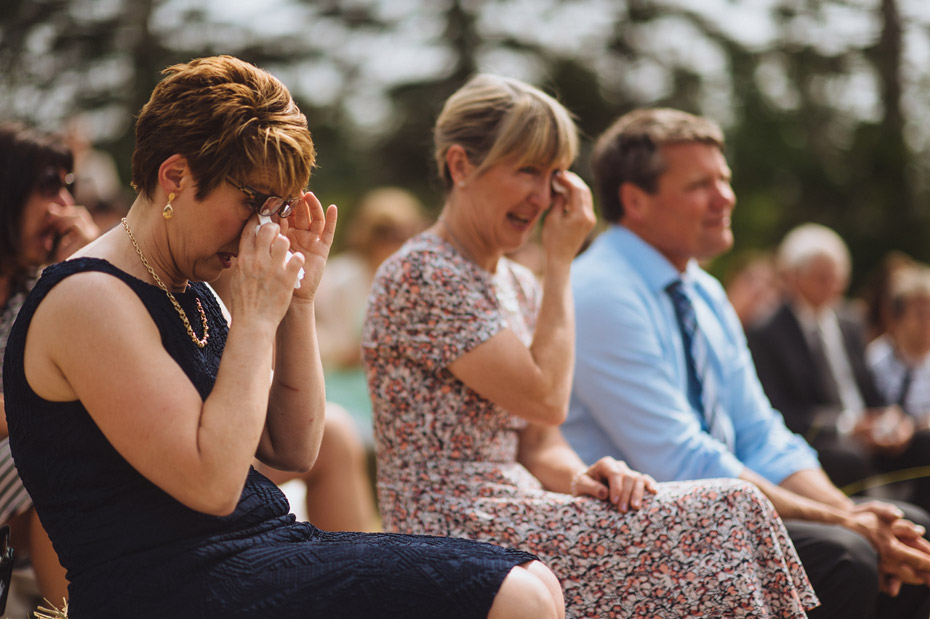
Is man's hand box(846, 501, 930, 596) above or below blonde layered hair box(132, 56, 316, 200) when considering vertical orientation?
below

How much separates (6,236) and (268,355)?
57.1 inches

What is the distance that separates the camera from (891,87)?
16.6 metres

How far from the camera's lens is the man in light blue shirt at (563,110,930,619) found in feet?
9.14

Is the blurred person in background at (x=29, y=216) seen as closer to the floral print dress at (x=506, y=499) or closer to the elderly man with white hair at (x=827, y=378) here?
the floral print dress at (x=506, y=499)

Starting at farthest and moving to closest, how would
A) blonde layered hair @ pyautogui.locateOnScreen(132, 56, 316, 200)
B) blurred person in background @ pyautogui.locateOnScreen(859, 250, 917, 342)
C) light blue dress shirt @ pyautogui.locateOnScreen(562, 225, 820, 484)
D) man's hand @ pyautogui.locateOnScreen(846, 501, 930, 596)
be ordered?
1. blurred person in background @ pyautogui.locateOnScreen(859, 250, 917, 342)
2. light blue dress shirt @ pyautogui.locateOnScreen(562, 225, 820, 484)
3. man's hand @ pyautogui.locateOnScreen(846, 501, 930, 596)
4. blonde layered hair @ pyautogui.locateOnScreen(132, 56, 316, 200)

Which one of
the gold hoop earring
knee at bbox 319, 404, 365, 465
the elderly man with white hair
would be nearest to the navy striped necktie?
knee at bbox 319, 404, 365, 465

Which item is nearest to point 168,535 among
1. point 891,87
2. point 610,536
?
point 610,536

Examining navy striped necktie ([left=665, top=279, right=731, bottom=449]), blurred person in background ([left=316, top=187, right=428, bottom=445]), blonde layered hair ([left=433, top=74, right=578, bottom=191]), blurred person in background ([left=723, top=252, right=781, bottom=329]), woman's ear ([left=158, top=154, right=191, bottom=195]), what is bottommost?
blurred person in background ([left=723, top=252, right=781, bottom=329])

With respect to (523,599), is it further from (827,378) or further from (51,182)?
(827,378)

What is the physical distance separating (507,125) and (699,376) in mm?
1125

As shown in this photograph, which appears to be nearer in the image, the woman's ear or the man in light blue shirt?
the woman's ear

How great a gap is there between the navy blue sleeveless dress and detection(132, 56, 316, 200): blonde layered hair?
0.84ft

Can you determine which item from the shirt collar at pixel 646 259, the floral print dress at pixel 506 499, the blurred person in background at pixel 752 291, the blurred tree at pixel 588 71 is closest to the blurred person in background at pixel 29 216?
the floral print dress at pixel 506 499

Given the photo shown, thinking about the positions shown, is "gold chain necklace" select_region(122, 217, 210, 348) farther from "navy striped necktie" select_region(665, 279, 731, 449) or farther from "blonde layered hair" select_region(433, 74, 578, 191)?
"navy striped necktie" select_region(665, 279, 731, 449)
